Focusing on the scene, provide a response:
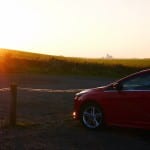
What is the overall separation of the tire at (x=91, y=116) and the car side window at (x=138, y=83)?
3.04 feet

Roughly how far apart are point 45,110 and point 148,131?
19.0ft

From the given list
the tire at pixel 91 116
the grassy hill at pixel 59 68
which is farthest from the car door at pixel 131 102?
the grassy hill at pixel 59 68

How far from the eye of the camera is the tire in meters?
15.0

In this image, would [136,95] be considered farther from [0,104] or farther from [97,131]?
[0,104]

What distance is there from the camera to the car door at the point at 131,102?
1415 cm

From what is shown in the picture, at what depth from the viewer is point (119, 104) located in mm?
14688

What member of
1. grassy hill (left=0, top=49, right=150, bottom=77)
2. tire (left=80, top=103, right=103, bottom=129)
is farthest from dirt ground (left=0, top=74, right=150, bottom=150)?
grassy hill (left=0, top=49, right=150, bottom=77)

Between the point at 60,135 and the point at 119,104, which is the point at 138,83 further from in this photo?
the point at 60,135

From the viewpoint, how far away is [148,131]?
1495cm

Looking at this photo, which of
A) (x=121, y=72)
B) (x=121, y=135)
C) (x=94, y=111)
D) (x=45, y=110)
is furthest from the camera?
(x=121, y=72)

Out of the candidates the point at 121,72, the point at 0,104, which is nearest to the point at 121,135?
the point at 0,104

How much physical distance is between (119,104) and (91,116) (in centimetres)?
82

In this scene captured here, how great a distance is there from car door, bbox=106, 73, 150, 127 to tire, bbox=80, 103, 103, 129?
0.30 meters

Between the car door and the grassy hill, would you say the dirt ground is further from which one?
the grassy hill
